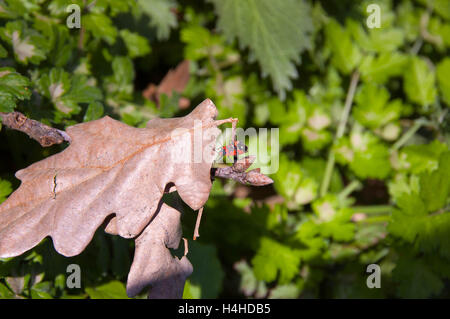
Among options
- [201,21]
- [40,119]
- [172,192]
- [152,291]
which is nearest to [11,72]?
[40,119]

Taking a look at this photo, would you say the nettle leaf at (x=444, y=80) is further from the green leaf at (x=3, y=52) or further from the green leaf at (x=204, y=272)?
the green leaf at (x=3, y=52)

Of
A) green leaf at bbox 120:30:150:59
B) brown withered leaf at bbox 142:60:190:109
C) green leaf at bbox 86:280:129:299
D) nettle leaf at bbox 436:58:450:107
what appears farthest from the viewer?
brown withered leaf at bbox 142:60:190:109

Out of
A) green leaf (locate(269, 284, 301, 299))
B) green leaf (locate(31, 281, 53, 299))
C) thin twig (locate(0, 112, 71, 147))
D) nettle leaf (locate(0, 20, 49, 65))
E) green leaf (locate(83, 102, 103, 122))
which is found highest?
nettle leaf (locate(0, 20, 49, 65))

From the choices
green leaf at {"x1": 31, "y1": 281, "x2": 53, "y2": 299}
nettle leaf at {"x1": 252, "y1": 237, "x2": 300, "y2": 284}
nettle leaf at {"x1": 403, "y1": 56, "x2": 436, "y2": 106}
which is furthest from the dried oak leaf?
nettle leaf at {"x1": 403, "y1": 56, "x2": 436, "y2": 106}

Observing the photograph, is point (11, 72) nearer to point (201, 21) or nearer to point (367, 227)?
point (201, 21)

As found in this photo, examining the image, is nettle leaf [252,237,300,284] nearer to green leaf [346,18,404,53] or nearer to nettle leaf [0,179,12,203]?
nettle leaf [0,179,12,203]

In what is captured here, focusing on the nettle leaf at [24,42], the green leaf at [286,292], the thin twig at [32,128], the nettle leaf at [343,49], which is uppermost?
the nettle leaf at [343,49]

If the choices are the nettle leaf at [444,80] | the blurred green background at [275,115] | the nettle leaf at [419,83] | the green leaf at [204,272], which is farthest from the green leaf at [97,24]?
the nettle leaf at [444,80]
